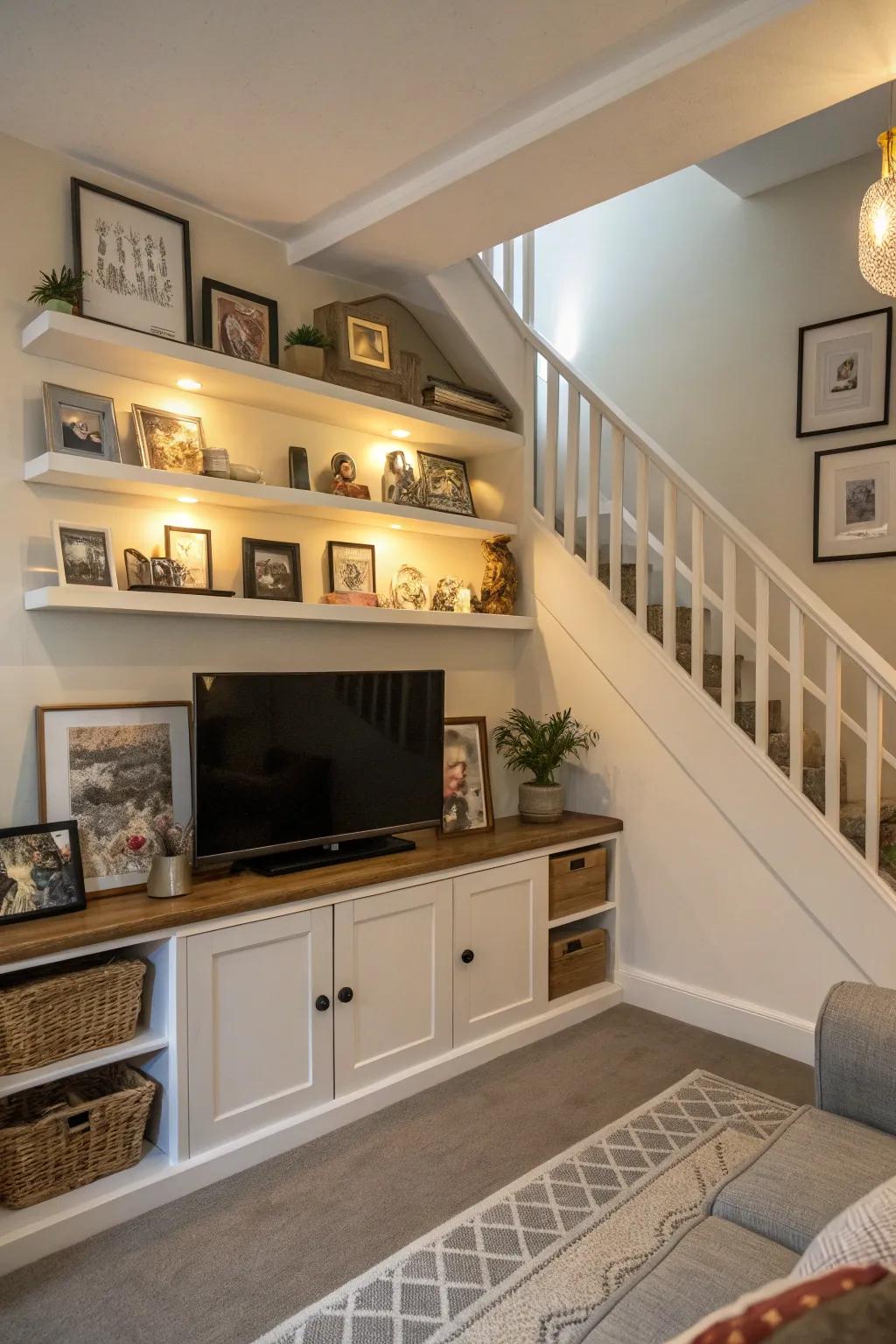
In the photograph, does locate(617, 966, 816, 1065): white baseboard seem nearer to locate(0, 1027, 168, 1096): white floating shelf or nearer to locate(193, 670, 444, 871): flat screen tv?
locate(193, 670, 444, 871): flat screen tv

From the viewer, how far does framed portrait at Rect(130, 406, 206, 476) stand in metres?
2.66

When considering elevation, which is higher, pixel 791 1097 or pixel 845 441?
pixel 845 441

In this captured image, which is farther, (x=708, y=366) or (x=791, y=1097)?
(x=708, y=366)

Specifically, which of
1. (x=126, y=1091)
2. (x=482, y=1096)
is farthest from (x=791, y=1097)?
(x=126, y=1091)

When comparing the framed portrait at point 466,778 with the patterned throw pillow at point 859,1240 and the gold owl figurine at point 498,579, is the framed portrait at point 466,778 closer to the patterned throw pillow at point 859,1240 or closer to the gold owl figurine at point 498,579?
the gold owl figurine at point 498,579

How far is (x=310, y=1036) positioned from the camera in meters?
2.54

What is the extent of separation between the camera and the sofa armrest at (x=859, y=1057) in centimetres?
167

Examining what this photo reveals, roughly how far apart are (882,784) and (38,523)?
3.23 m

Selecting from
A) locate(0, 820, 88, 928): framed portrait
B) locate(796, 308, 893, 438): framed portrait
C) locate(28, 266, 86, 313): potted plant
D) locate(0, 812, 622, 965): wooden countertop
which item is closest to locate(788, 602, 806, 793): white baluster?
locate(0, 812, 622, 965): wooden countertop

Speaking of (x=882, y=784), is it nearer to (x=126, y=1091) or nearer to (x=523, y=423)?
(x=523, y=423)

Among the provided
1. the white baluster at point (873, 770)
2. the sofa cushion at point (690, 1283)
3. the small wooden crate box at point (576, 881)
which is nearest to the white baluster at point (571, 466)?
the small wooden crate box at point (576, 881)

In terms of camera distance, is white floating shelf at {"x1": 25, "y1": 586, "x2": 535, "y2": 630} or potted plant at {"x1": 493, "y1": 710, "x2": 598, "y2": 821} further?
potted plant at {"x1": 493, "y1": 710, "x2": 598, "y2": 821}

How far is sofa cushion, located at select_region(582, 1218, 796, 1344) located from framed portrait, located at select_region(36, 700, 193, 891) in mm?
1740

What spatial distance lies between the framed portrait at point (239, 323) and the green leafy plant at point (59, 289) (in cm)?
45
